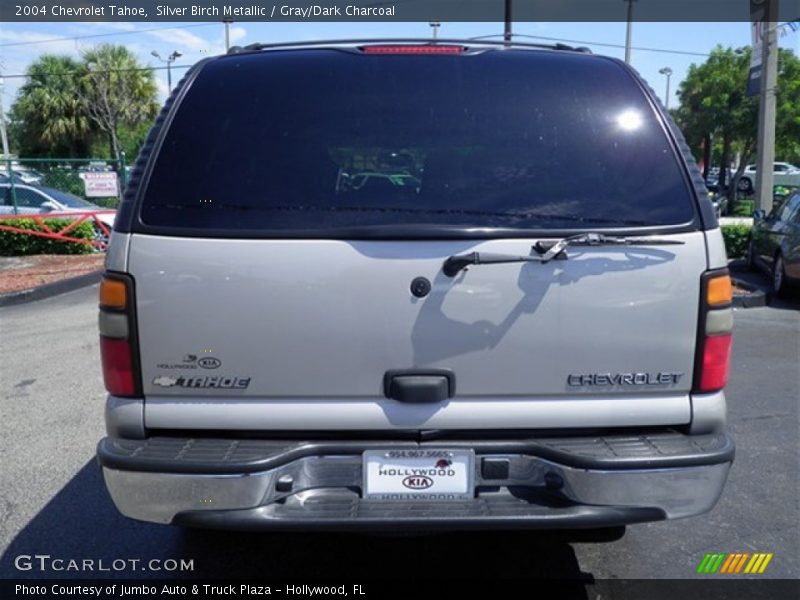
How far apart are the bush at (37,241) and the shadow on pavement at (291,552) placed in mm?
10448

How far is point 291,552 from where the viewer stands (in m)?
3.29

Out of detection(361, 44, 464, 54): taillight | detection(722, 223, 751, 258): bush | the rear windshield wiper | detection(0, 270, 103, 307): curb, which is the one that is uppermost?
detection(361, 44, 464, 54): taillight

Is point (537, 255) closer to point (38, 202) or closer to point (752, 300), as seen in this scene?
point (752, 300)

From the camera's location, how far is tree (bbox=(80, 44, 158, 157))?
30.0 metres

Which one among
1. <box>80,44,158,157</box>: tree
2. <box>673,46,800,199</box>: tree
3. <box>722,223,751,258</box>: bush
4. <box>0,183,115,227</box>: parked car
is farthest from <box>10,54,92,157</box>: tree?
<box>722,223,751,258</box>: bush

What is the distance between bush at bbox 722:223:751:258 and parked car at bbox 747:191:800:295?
1.11 metres

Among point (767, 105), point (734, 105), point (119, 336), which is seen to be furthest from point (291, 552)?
point (734, 105)

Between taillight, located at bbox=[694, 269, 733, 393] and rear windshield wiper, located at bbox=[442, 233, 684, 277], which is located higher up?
rear windshield wiper, located at bbox=[442, 233, 684, 277]

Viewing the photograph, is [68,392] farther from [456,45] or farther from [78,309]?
[456,45]

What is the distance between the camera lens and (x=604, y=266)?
7.80ft

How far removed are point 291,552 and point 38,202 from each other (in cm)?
1304

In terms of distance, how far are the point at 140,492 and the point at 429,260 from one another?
1.23m

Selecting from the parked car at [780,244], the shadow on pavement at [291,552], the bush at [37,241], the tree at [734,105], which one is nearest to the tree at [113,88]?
the bush at [37,241]

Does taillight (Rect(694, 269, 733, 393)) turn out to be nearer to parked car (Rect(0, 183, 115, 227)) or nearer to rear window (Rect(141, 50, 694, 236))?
rear window (Rect(141, 50, 694, 236))
